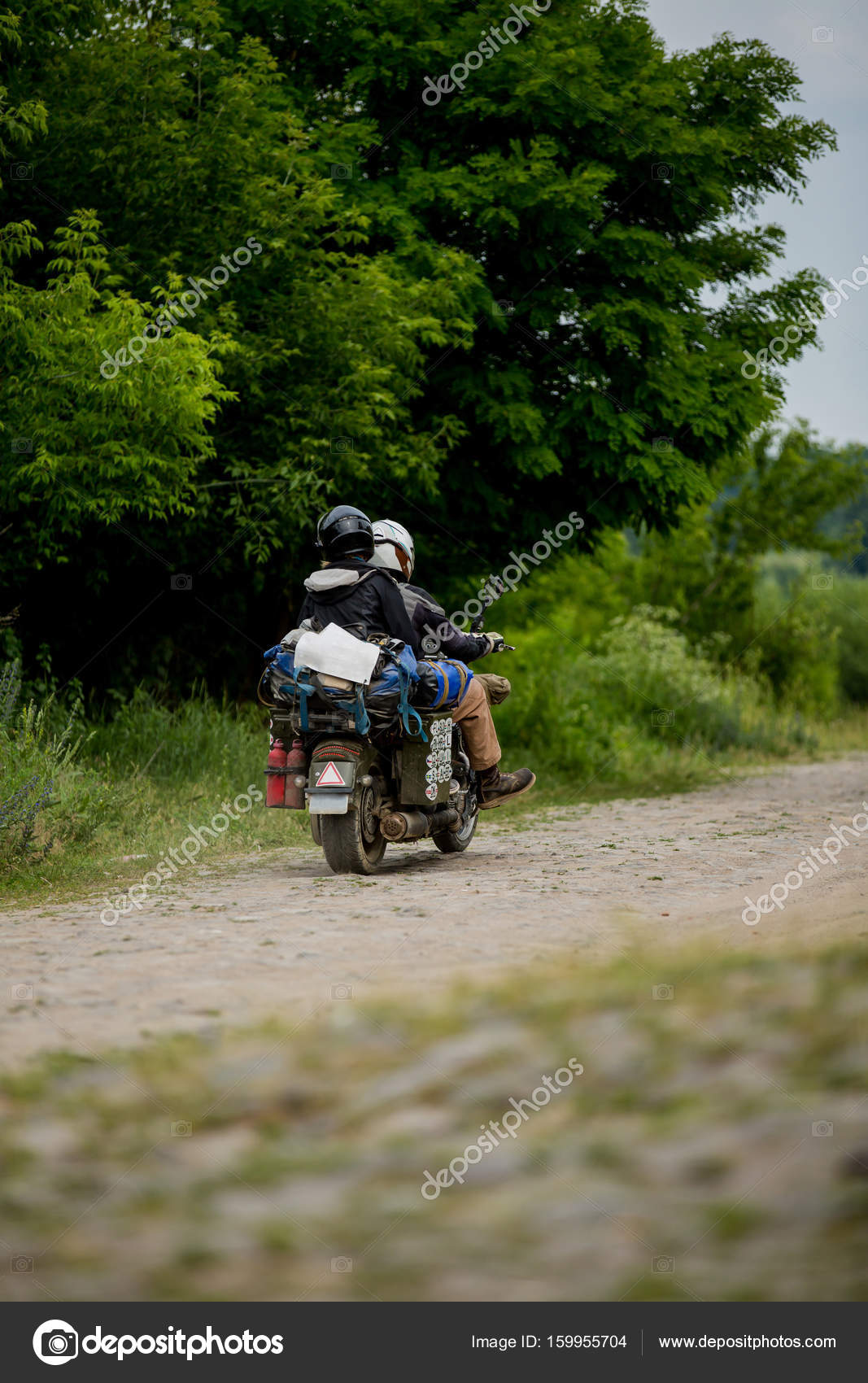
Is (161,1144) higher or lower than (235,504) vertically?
lower

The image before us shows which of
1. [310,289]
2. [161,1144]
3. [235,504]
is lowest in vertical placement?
[161,1144]

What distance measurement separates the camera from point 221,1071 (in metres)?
4.67

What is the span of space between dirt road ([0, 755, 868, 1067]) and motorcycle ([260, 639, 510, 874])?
0.94 feet

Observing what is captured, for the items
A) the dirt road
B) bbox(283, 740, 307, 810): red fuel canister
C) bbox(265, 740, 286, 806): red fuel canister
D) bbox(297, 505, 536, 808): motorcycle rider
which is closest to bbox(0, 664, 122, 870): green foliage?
the dirt road

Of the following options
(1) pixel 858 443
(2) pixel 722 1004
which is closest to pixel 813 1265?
(2) pixel 722 1004

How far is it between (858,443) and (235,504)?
2277cm

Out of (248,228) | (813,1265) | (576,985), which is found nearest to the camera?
(813,1265)

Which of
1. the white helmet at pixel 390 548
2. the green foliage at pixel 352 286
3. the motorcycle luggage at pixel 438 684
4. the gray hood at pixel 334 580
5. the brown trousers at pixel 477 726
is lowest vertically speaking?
the brown trousers at pixel 477 726

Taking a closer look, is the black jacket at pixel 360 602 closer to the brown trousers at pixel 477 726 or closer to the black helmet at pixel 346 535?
the black helmet at pixel 346 535

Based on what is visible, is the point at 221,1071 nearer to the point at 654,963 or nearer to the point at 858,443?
the point at 654,963

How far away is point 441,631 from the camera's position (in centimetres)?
948

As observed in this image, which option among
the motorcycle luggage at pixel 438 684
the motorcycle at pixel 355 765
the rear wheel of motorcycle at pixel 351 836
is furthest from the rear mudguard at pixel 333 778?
the motorcycle luggage at pixel 438 684

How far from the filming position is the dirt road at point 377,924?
5461 millimetres

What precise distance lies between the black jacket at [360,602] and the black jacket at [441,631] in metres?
0.27
